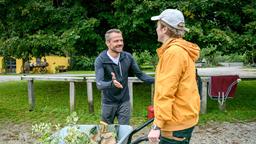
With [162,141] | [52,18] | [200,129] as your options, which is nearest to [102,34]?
[52,18]

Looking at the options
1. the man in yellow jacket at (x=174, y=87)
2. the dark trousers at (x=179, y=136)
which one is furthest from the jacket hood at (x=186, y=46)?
the dark trousers at (x=179, y=136)

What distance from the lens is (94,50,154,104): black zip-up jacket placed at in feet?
17.1

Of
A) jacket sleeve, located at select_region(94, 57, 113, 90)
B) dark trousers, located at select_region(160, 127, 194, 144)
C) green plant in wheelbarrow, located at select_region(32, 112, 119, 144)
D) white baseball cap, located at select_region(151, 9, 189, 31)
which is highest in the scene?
white baseball cap, located at select_region(151, 9, 189, 31)

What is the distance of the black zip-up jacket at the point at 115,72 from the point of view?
5211 millimetres

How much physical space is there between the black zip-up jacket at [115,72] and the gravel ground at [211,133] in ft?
7.86

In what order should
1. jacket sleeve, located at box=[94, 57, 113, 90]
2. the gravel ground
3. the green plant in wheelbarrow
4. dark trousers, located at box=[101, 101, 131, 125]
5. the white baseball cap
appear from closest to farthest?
1. the white baseball cap
2. the green plant in wheelbarrow
3. jacket sleeve, located at box=[94, 57, 113, 90]
4. dark trousers, located at box=[101, 101, 131, 125]
5. the gravel ground

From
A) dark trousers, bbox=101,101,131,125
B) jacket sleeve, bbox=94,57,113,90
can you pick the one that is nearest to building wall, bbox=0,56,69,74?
dark trousers, bbox=101,101,131,125

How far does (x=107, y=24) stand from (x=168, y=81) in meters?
10.4

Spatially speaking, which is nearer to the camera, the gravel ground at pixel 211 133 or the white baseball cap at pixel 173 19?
the white baseball cap at pixel 173 19

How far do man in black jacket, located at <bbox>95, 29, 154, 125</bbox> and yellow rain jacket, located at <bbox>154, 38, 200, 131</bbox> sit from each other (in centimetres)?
162

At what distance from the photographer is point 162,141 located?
11.6 ft

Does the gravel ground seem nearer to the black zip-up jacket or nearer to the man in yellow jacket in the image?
the black zip-up jacket

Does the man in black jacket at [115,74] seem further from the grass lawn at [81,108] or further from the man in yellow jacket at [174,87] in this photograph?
the grass lawn at [81,108]

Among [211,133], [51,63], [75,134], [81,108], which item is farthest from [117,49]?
[51,63]
